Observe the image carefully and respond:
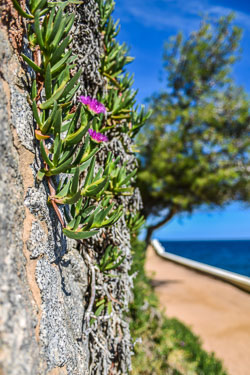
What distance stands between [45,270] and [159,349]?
3.76m

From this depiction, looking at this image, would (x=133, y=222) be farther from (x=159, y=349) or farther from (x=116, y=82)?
(x=159, y=349)

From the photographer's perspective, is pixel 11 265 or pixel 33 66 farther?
pixel 33 66

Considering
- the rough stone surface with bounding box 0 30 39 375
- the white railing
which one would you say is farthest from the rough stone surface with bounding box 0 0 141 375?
the white railing

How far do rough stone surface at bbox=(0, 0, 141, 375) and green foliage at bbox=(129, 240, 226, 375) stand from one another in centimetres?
171

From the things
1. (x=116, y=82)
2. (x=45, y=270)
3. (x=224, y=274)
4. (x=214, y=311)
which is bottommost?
(x=214, y=311)

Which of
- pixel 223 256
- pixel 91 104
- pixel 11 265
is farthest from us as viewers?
pixel 223 256

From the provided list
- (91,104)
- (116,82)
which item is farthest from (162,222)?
(91,104)

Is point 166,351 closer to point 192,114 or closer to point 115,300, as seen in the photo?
point 115,300

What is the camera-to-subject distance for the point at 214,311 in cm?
763

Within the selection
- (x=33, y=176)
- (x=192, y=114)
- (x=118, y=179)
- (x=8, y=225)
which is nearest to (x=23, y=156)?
(x=33, y=176)

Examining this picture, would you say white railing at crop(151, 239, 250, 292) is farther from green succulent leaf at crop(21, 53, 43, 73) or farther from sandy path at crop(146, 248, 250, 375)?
green succulent leaf at crop(21, 53, 43, 73)

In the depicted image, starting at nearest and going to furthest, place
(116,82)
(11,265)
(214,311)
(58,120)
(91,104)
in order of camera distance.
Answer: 1. (11,265)
2. (58,120)
3. (91,104)
4. (116,82)
5. (214,311)

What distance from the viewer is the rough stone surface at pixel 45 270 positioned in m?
0.84

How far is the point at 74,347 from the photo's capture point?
1438 millimetres
